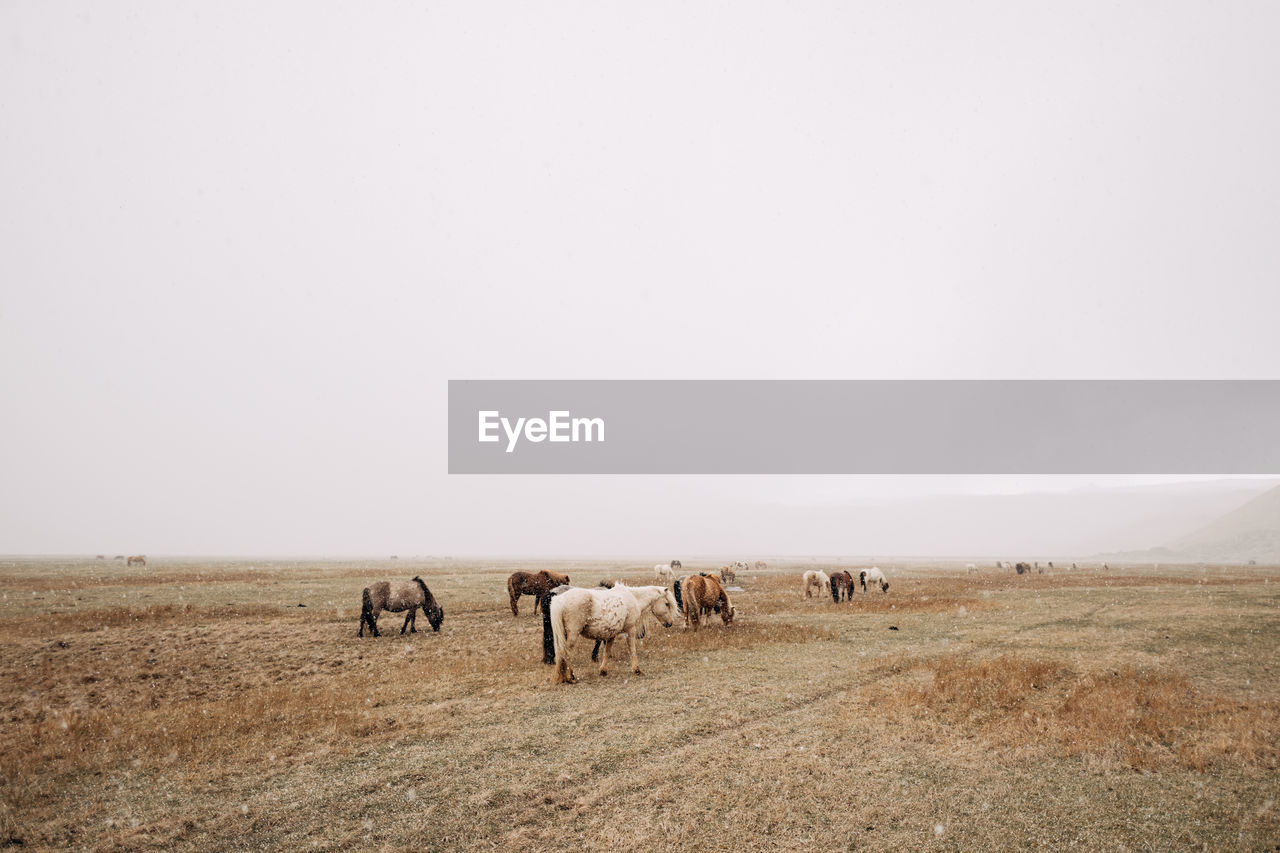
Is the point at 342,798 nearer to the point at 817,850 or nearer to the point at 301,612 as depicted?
the point at 817,850

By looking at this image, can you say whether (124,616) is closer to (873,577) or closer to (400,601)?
(400,601)

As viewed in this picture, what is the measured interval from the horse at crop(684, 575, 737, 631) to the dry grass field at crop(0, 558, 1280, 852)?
2.23 m

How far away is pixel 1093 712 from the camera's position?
11.0 m

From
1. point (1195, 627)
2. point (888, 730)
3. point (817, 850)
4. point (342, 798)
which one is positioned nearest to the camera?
point (817, 850)

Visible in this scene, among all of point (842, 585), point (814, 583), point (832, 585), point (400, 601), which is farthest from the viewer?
point (814, 583)

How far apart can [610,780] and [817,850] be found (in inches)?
129

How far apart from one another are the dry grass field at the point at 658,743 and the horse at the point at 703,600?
2.23 meters

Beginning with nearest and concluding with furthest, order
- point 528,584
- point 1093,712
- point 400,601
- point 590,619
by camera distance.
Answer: point 1093,712 < point 590,619 < point 400,601 < point 528,584

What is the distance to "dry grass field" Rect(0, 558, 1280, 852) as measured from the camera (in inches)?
281

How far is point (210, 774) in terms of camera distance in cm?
908

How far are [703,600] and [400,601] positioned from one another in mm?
13234

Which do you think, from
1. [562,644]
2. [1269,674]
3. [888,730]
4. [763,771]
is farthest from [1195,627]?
[562,644]

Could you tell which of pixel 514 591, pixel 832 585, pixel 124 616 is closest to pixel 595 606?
pixel 514 591

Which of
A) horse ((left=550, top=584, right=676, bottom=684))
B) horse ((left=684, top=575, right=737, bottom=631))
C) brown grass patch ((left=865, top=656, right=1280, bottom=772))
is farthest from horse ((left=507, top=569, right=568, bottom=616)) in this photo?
brown grass patch ((left=865, top=656, right=1280, bottom=772))
